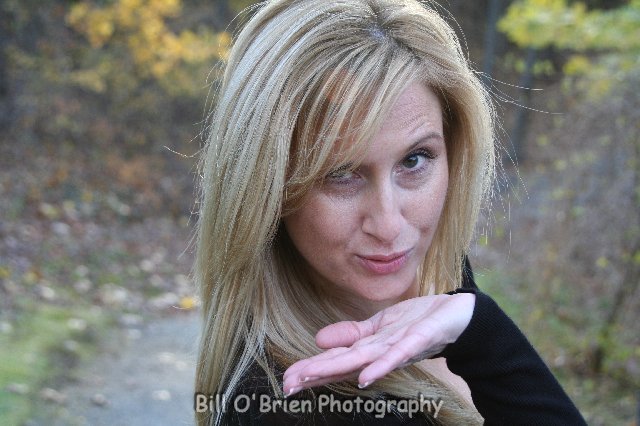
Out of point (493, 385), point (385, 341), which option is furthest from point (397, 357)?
point (493, 385)

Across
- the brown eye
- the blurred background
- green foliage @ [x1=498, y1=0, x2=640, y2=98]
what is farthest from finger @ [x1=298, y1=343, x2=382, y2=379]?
green foliage @ [x1=498, y1=0, x2=640, y2=98]

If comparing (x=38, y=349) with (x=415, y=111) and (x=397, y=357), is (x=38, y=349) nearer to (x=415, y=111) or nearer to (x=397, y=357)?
(x=415, y=111)

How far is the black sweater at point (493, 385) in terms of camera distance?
1540 mm

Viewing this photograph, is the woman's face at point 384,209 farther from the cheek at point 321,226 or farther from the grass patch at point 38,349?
the grass patch at point 38,349

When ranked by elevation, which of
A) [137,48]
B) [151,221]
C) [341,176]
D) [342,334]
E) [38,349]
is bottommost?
[342,334]

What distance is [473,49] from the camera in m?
21.0

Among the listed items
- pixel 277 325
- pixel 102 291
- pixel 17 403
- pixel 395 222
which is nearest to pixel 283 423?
pixel 277 325

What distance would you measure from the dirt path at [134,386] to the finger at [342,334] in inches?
130

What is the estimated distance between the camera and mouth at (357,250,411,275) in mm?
1694

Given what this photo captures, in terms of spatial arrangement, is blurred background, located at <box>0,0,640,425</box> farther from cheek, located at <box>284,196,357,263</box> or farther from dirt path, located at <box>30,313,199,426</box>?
cheek, located at <box>284,196,357,263</box>

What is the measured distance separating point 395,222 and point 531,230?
565 centimetres

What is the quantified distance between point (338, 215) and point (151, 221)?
10.1 meters

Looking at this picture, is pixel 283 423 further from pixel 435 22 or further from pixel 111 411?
pixel 111 411

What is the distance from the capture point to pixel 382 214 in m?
1.64
